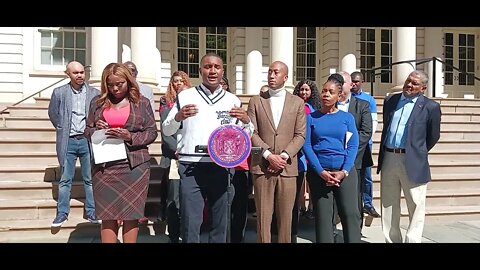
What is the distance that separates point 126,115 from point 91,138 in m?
0.35

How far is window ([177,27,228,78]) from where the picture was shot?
47.0 feet

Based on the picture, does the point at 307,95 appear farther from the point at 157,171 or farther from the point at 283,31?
the point at 283,31

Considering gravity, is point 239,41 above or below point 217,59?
above

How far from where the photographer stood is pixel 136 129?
145 inches

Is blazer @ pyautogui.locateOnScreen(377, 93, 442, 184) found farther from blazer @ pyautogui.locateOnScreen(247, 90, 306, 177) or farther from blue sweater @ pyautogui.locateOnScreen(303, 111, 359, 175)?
blazer @ pyautogui.locateOnScreen(247, 90, 306, 177)

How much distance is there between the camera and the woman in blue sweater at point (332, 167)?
4.17 meters

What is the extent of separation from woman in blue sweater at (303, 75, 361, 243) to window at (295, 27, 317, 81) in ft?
36.4

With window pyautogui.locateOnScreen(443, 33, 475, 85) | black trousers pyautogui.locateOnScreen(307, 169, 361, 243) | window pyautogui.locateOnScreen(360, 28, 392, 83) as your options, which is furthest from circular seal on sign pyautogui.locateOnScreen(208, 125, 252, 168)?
window pyautogui.locateOnScreen(443, 33, 475, 85)

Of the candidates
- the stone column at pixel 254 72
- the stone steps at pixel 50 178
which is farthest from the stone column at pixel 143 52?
the stone column at pixel 254 72

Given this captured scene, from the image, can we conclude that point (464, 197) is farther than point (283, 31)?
No

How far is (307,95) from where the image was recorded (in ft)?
16.9

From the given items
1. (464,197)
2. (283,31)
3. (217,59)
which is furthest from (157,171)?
(283,31)
